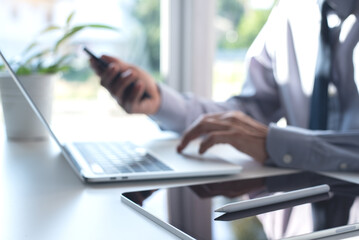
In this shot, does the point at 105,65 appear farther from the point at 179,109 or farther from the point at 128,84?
the point at 179,109

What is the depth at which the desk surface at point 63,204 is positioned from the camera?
0.52 meters

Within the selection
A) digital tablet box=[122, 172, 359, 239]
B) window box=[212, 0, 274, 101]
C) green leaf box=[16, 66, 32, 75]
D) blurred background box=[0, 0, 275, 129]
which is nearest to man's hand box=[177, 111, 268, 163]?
digital tablet box=[122, 172, 359, 239]

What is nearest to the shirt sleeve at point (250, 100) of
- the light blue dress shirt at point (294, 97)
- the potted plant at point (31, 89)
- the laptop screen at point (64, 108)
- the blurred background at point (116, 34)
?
the light blue dress shirt at point (294, 97)

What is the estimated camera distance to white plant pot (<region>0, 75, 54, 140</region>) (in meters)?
1.06

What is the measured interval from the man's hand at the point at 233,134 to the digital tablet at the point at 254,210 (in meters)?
0.16

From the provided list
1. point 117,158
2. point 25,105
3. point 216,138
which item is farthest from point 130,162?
point 25,105

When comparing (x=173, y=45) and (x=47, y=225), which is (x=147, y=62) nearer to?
(x=173, y=45)

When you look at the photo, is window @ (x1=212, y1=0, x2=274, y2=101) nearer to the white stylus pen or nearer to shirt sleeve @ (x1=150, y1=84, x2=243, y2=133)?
shirt sleeve @ (x1=150, y1=84, x2=243, y2=133)

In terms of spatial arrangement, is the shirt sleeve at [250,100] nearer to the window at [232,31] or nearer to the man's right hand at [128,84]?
the man's right hand at [128,84]

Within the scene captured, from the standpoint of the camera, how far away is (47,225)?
1.78 ft

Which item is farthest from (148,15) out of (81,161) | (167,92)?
(81,161)

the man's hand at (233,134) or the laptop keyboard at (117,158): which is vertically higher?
the man's hand at (233,134)

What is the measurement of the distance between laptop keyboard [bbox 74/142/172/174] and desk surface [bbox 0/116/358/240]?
4 centimetres

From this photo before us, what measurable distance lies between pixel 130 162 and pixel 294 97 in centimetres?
52
